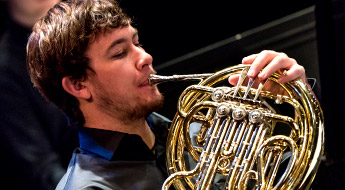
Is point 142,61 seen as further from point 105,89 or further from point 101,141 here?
point 101,141

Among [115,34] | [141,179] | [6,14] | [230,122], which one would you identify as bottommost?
[141,179]

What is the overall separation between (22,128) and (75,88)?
52 cm

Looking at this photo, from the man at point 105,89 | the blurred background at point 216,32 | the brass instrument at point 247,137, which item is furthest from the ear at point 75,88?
the blurred background at point 216,32

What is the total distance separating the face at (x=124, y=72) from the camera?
161 centimetres

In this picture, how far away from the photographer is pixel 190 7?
267 centimetres

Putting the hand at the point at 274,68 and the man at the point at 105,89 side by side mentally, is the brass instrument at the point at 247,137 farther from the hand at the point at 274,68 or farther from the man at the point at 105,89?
the man at the point at 105,89

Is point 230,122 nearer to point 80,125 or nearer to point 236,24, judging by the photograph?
point 80,125

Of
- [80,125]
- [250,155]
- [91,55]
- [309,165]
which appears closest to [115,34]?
[91,55]

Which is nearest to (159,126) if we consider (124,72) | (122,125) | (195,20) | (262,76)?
(122,125)

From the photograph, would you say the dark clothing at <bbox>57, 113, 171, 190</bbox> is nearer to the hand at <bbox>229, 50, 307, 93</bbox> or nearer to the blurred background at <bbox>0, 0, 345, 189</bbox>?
the hand at <bbox>229, 50, 307, 93</bbox>

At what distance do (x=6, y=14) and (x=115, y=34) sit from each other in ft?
2.48

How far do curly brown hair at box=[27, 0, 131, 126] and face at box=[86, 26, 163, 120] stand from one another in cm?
3

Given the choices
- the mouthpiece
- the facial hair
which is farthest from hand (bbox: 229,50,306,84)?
the facial hair

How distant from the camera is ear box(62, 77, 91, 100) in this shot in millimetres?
1687
